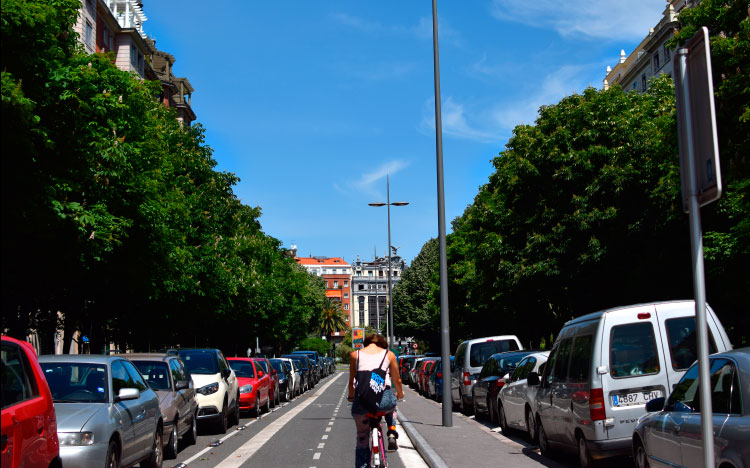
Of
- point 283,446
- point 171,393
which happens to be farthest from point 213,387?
point 171,393

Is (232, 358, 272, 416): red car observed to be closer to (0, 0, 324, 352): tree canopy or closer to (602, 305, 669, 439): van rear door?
(0, 0, 324, 352): tree canopy

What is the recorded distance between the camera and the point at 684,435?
7.36 m

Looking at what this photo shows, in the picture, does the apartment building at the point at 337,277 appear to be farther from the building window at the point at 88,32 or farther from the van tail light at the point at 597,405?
the van tail light at the point at 597,405

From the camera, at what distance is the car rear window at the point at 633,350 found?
10.6m

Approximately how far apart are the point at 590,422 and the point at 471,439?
5168 mm

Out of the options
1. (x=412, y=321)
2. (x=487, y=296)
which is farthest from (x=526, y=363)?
(x=412, y=321)

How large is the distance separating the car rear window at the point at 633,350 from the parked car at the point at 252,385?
14755 millimetres

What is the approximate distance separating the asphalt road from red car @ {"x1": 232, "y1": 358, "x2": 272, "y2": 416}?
485mm

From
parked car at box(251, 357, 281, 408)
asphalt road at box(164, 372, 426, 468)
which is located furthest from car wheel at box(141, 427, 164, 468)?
parked car at box(251, 357, 281, 408)

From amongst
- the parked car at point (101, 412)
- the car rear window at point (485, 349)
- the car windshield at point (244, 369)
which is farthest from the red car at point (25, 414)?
the car windshield at point (244, 369)

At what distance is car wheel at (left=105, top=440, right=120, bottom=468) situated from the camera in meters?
9.34

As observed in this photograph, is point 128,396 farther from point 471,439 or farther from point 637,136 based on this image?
point 637,136

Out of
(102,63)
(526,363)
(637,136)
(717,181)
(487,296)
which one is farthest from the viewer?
(487,296)

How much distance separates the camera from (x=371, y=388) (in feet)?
29.9
